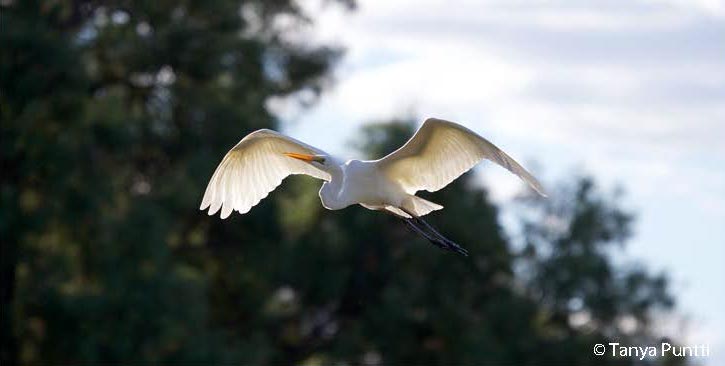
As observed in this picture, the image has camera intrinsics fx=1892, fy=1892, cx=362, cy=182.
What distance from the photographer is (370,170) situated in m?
13.1

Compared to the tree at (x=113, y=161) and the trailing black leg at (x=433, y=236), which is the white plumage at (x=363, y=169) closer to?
the trailing black leg at (x=433, y=236)

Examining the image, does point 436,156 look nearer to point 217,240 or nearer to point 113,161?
point 113,161

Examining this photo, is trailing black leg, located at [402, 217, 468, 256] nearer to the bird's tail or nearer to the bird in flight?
the bird in flight

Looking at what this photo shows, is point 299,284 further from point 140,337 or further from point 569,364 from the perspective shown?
point 140,337

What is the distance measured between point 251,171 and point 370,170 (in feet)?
3.61

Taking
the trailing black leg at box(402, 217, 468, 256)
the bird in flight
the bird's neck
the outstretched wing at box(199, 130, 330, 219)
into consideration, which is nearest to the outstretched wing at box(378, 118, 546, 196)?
the bird in flight

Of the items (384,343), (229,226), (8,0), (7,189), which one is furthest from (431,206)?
(384,343)

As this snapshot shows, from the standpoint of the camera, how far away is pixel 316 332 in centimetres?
3325

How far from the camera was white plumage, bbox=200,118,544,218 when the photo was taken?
1288 centimetres

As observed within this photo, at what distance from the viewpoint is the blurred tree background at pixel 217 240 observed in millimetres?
25562

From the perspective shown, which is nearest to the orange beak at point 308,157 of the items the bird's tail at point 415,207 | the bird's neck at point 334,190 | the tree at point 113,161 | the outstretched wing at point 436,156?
the bird's neck at point 334,190

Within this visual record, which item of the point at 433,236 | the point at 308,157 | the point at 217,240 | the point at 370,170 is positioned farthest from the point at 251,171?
the point at 217,240

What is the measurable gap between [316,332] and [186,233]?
4.11 meters

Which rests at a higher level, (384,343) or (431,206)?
(384,343)
